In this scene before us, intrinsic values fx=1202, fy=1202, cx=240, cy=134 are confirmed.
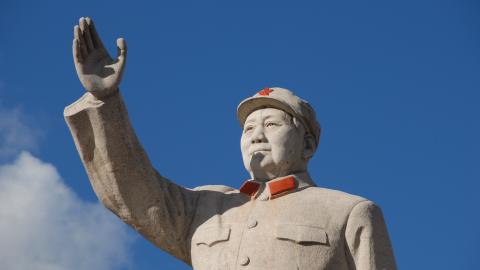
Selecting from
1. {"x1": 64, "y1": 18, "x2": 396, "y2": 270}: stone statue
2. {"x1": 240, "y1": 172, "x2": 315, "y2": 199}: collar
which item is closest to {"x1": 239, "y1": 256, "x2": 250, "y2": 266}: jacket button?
{"x1": 64, "y1": 18, "x2": 396, "y2": 270}: stone statue

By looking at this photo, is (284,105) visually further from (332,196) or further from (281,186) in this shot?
(332,196)

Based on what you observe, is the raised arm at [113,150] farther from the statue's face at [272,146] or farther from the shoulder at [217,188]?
the statue's face at [272,146]

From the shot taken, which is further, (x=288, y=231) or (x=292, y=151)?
(x=292, y=151)

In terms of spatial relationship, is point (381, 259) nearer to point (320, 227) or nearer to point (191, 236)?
Result: point (320, 227)

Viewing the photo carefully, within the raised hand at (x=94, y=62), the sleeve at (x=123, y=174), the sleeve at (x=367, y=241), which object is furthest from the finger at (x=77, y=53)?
the sleeve at (x=367, y=241)

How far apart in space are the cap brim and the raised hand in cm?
148

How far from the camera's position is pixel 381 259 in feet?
37.0

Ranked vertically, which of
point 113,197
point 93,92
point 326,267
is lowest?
point 326,267

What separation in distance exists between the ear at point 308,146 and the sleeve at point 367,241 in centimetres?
92

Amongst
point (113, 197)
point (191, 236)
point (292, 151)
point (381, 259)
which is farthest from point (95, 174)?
point (381, 259)

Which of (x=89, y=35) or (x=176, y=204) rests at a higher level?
(x=89, y=35)

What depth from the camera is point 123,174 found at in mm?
11570

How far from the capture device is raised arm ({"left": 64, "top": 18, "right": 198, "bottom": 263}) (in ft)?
37.6

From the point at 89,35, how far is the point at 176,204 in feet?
6.15
